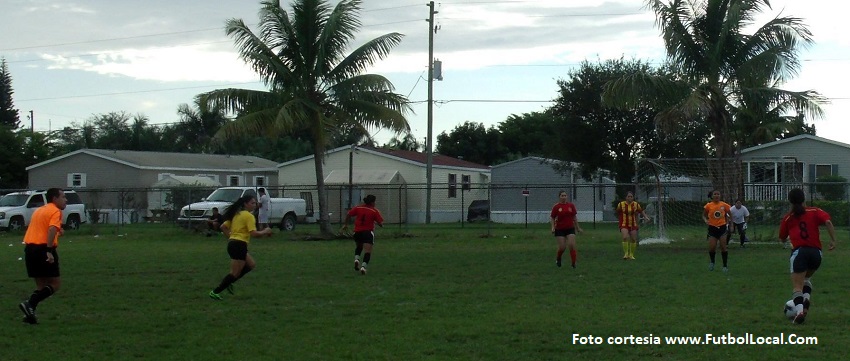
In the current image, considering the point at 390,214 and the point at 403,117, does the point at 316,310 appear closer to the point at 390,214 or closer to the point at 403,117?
the point at 403,117

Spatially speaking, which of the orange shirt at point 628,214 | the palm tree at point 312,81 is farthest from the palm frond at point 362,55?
the orange shirt at point 628,214

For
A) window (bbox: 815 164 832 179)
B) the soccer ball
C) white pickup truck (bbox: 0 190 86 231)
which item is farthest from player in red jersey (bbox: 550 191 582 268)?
window (bbox: 815 164 832 179)

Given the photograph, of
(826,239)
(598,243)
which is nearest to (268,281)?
(598,243)

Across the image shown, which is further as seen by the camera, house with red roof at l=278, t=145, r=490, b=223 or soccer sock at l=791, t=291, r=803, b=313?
house with red roof at l=278, t=145, r=490, b=223

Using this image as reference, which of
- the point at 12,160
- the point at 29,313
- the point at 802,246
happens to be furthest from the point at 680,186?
the point at 12,160

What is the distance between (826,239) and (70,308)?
23.6m

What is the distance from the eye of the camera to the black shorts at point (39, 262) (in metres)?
11.1

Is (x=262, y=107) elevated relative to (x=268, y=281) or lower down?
elevated

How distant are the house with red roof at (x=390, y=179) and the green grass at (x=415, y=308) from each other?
2368 centimetres

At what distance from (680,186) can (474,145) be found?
55.1m

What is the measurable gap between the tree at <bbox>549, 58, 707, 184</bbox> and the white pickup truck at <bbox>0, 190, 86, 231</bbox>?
75.3 feet

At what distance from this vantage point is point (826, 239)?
94.8ft

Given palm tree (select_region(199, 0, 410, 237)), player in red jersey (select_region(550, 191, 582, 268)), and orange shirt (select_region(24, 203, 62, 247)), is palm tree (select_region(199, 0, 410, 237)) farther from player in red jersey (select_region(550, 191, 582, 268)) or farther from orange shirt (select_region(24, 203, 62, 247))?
orange shirt (select_region(24, 203, 62, 247))

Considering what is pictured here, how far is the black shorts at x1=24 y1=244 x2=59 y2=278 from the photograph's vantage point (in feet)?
36.3
